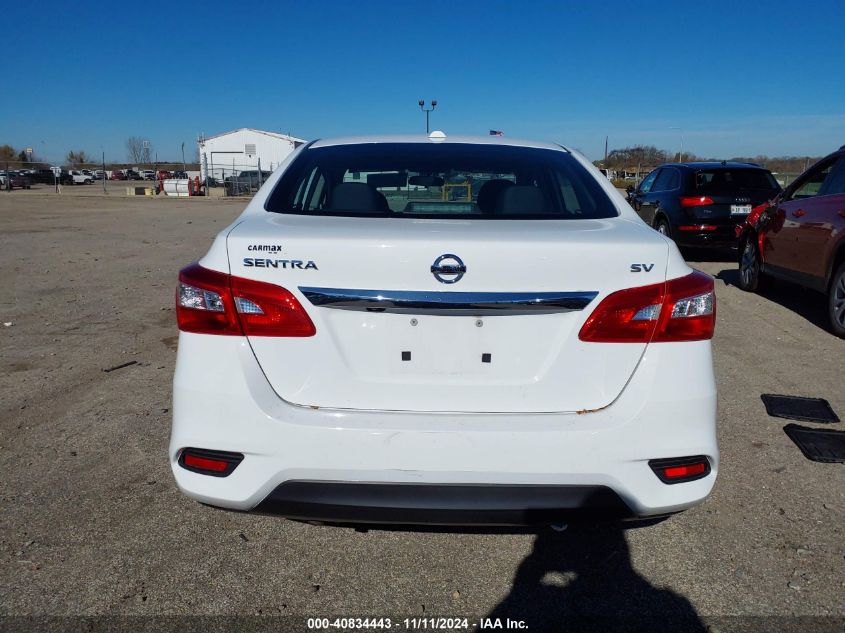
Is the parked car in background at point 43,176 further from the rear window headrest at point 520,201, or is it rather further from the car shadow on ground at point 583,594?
the car shadow on ground at point 583,594

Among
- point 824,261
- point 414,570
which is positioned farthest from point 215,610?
point 824,261

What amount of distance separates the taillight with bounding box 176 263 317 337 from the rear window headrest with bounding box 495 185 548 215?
1031 millimetres

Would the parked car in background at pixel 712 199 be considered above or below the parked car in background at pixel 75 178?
below

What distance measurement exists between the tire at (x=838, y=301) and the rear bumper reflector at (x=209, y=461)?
5.97 metres

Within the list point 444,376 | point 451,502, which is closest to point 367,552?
point 451,502

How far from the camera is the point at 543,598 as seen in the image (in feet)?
7.99

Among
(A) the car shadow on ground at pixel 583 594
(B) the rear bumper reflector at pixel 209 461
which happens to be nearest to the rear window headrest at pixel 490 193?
(A) the car shadow on ground at pixel 583 594

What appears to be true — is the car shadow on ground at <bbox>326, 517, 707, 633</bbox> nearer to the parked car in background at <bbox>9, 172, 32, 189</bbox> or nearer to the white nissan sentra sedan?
the white nissan sentra sedan

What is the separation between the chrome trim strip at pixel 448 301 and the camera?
2.03 m

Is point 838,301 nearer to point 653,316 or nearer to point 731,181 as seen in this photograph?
point 731,181

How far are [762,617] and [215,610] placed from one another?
1937 mm

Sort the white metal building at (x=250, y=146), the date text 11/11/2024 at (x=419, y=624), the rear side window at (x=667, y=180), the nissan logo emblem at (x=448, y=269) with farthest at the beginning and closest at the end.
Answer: the white metal building at (x=250, y=146), the rear side window at (x=667, y=180), the date text 11/11/2024 at (x=419, y=624), the nissan logo emblem at (x=448, y=269)

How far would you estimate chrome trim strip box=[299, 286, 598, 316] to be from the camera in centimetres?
203

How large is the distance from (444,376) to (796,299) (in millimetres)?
7580
